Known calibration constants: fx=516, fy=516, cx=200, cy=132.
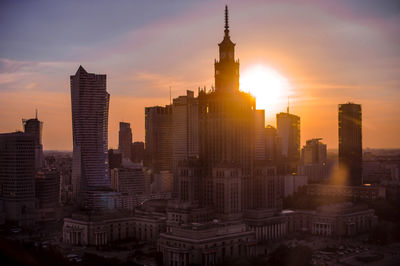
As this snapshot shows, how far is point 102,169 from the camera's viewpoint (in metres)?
60.2

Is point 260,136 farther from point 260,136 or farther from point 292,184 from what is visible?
point 292,184

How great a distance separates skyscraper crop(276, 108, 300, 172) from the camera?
8329cm

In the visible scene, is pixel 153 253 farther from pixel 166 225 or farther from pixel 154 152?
pixel 154 152

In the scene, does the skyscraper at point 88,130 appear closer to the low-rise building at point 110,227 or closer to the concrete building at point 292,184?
the low-rise building at point 110,227

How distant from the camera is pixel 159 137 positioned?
8450cm

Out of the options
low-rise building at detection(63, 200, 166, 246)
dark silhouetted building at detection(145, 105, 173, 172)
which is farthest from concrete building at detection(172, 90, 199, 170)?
low-rise building at detection(63, 200, 166, 246)

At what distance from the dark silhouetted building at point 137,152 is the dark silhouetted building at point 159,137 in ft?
23.0

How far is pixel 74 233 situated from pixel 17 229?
7.51 metres

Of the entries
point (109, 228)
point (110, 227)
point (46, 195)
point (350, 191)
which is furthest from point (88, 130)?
point (350, 191)

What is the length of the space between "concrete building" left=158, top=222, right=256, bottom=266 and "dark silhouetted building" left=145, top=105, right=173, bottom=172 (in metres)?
47.0

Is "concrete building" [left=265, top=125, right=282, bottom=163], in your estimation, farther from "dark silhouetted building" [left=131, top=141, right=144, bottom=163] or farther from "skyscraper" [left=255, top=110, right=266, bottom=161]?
"dark silhouetted building" [left=131, top=141, right=144, bottom=163]

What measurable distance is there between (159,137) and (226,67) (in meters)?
40.6

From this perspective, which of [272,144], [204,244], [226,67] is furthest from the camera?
[272,144]

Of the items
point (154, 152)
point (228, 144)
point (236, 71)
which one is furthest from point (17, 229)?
point (154, 152)
